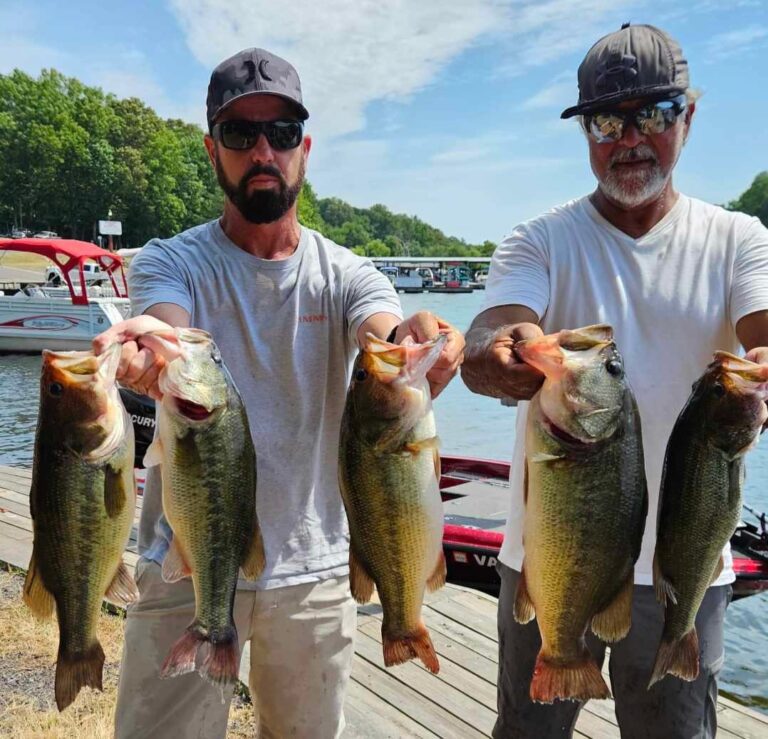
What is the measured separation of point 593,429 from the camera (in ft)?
6.86

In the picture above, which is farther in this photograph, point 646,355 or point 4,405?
point 4,405

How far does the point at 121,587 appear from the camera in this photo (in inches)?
92.0

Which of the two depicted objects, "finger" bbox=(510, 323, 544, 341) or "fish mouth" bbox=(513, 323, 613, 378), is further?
"finger" bbox=(510, 323, 544, 341)

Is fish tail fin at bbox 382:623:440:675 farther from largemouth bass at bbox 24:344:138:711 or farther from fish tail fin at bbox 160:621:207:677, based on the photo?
largemouth bass at bbox 24:344:138:711

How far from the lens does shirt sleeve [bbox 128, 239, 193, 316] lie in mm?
2762

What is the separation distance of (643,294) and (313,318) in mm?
1294

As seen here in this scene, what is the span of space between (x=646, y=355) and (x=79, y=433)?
6.48 feet

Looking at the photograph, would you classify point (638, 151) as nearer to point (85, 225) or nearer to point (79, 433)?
point (79, 433)

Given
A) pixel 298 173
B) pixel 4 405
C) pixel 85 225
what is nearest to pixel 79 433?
pixel 298 173

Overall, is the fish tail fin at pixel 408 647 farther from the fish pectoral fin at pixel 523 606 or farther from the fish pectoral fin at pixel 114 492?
the fish pectoral fin at pixel 114 492

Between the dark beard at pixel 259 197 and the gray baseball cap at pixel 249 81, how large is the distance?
0.78 feet

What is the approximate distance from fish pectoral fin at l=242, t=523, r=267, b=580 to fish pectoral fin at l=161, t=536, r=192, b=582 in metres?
0.18

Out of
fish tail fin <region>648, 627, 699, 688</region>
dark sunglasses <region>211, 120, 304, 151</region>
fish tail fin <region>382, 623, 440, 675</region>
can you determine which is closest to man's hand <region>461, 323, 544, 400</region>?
fish tail fin <region>382, 623, 440, 675</region>

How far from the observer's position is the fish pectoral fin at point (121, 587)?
7.63 ft
